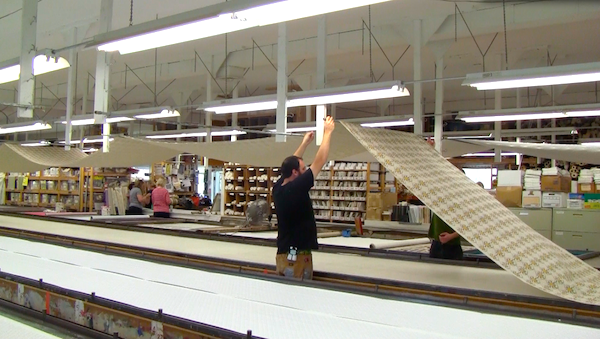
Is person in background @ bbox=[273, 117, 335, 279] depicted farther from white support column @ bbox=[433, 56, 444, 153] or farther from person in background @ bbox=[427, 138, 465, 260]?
white support column @ bbox=[433, 56, 444, 153]

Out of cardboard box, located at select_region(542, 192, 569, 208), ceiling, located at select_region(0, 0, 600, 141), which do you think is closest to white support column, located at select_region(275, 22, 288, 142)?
ceiling, located at select_region(0, 0, 600, 141)

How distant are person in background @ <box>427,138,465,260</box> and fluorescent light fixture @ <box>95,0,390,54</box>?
2478mm

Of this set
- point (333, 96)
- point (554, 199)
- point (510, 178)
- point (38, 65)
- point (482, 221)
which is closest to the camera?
point (482, 221)

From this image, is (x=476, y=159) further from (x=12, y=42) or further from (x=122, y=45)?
(x=122, y=45)

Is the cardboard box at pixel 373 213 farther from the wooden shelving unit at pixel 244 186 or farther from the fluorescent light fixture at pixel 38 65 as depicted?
the fluorescent light fixture at pixel 38 65

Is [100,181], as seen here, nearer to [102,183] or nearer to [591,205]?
[102,183]

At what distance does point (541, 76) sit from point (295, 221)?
3919 millimetres

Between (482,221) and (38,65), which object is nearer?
(482,221)

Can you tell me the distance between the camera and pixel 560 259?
3.81m

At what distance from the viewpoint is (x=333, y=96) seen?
7.69m

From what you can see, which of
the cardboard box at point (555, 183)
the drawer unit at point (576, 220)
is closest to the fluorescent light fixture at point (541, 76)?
the cardboard box at point (555, 183)

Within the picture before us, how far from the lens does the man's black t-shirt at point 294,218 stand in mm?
3744

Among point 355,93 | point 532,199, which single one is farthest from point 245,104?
point 532,199

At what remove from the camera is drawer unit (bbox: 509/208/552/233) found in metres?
8.40
